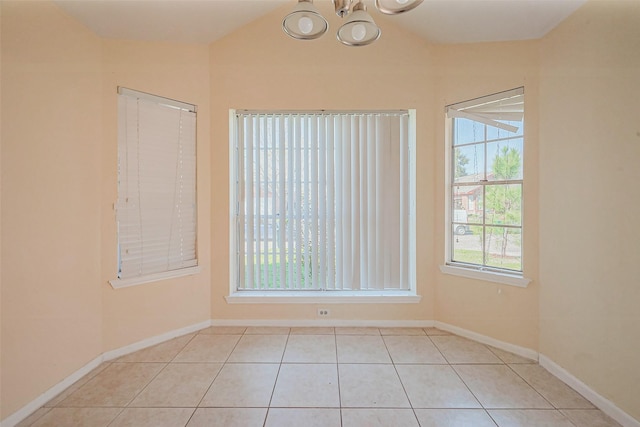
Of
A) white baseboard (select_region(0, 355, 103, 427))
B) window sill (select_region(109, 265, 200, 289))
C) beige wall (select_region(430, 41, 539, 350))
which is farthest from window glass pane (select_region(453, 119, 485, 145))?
white baseboard (select_region(0, 355, 103, 427))

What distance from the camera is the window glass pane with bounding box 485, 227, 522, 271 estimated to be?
2.36m

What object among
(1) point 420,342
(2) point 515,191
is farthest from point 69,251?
(2) point 515,191

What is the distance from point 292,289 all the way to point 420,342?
1.36 meters

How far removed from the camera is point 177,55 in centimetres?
256

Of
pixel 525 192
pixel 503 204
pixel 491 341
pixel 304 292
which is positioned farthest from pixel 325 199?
pixel 491 341

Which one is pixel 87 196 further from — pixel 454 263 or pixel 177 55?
pixel 454 263

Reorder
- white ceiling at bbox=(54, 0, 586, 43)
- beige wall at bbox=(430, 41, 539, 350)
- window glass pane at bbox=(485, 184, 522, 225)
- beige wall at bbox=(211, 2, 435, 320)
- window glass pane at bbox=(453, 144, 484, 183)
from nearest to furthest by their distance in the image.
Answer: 1. white ceiling at bbox=(54, 0, 586, 43)
2. beige wall at bbox=(430, 41, 539, 350)
3. window glass pane at bbox=(485, 184, 522, 225)
4. window glass pane at bbox=(453, 144, 484, 183)
5. beige wall at bbox=(211, 2, 435, 320)

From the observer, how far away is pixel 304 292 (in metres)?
2.86

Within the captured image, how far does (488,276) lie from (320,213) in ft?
5.60

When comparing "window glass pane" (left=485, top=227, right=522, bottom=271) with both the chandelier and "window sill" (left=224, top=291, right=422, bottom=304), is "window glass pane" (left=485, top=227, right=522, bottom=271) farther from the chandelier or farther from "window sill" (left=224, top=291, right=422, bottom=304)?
the chandelier

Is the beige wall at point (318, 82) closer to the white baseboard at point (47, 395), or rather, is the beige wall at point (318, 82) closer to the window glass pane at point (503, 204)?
the window glass pane at point (503, 204)

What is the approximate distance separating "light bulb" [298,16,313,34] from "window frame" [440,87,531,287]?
1813 mm

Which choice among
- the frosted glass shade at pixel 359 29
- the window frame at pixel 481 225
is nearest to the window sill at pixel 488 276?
the window frame at pixel 481 225

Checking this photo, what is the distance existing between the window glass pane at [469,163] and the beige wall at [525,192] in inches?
5.8
